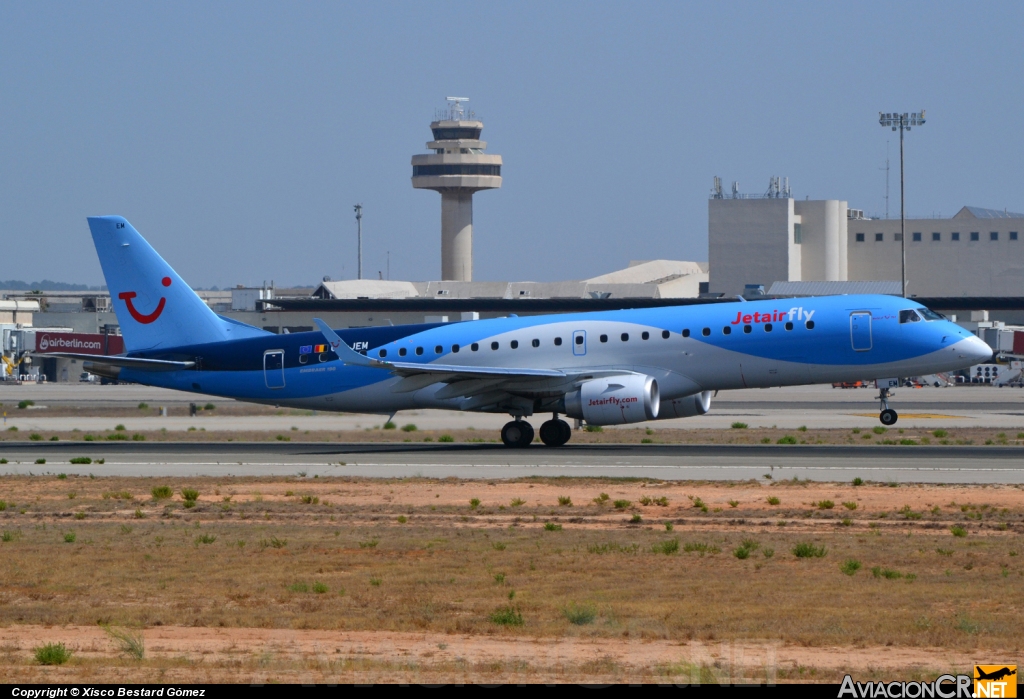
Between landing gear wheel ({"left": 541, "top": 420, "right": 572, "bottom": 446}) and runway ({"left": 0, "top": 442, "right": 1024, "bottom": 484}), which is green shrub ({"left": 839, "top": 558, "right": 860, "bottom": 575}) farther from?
landing gear wheel ({"left": 541, "top": 420, "right": 572, "bottom": 446})

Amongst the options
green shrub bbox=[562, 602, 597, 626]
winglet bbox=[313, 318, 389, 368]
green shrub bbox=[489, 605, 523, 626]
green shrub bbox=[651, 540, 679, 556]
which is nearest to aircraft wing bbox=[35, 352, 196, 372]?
winglet bbox=[313, 318, 389, 368]

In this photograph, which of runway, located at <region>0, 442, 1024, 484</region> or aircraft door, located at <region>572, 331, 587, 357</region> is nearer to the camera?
runway, located at <region>0, 442, 1024, 484</region>

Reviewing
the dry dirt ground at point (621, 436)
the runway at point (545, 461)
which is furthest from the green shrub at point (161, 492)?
the dry dirt ground at point (621, 436)

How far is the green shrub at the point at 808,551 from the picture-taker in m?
18.8

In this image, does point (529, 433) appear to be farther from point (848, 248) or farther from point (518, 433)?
point (848, 248)

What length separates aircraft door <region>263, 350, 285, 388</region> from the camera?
134 feet

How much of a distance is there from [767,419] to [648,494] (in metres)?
28.6

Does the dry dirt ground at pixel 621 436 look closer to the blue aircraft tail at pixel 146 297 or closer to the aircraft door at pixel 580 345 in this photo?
the blue aircraft tail at pixel 146 297

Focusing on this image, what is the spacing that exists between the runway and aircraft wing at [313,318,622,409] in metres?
1.81

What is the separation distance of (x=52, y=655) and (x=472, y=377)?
84.5 feet

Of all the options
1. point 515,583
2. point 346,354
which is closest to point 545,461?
point 346,354

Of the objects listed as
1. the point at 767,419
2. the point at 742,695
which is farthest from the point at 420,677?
the point at 767,419

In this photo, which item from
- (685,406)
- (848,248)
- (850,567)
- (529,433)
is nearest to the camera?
(850,567)

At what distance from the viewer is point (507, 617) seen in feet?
47.0
